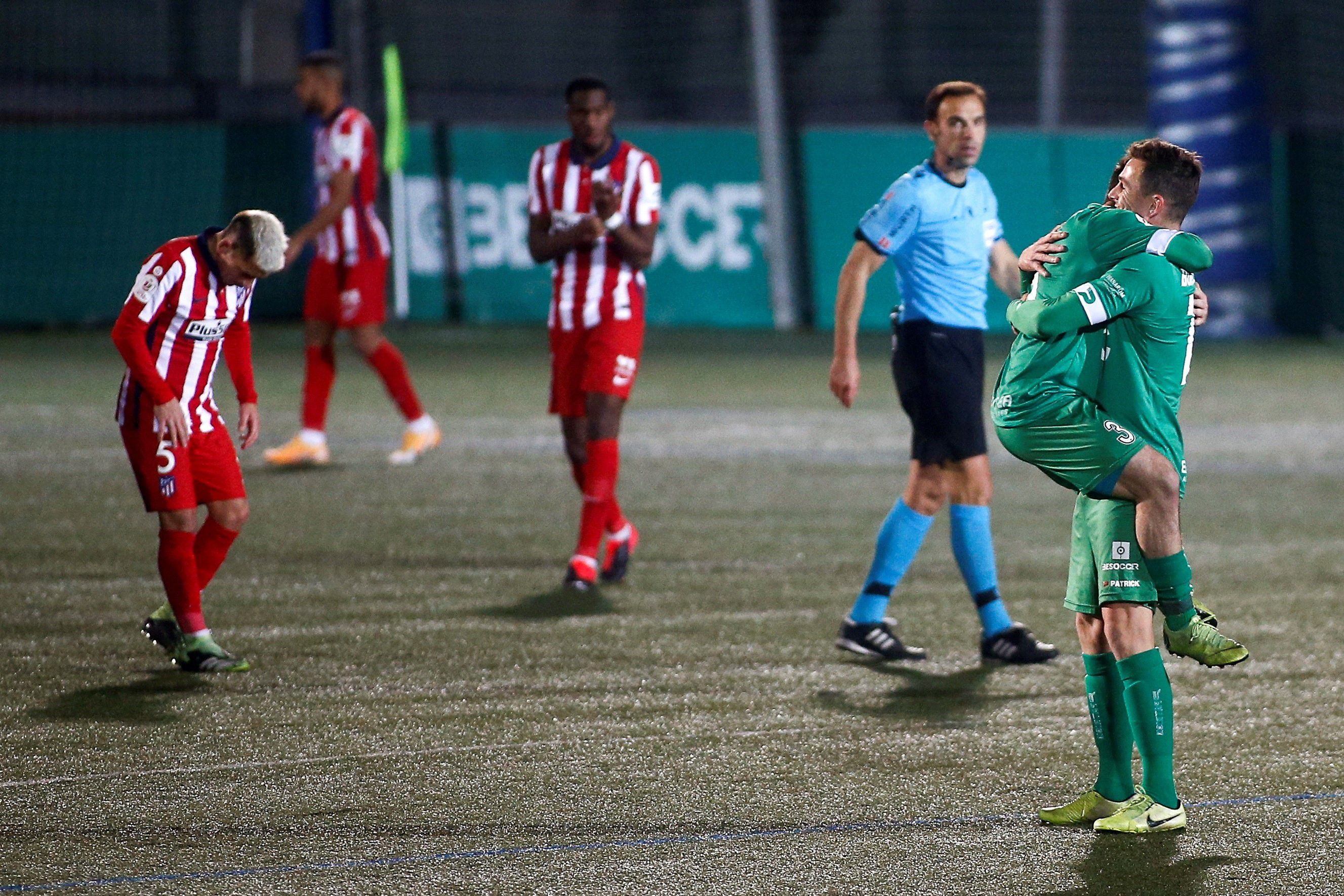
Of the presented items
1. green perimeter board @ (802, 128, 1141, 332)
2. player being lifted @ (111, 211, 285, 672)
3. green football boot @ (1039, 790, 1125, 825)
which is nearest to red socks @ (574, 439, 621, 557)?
player being lifted @ (111, 211, 285, 672)

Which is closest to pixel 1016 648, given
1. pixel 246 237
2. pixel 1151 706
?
pixel 1151 706

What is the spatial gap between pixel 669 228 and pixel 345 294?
9337mm

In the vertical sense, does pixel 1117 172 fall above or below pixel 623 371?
above

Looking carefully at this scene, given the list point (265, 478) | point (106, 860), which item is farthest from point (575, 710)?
point (265, 478)

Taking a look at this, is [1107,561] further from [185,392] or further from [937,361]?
[185,392]

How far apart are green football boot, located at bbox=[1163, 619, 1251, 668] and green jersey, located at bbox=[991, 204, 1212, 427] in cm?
57

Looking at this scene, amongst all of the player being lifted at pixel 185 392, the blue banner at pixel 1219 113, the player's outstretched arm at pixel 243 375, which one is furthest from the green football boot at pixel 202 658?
the blue banner at pixel 1219 113

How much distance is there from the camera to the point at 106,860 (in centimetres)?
403

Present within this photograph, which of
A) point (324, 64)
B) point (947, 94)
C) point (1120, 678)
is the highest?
point (324, 64)

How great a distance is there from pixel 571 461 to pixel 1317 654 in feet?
9.93

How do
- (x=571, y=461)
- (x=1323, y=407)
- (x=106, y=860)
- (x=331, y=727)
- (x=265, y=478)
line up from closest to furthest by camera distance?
1. (x=106, y=860)
2. (x=331, y=727)
3. (x=571, y=461)
4. (x=265, y=478)
5. (x=1323, y=407)

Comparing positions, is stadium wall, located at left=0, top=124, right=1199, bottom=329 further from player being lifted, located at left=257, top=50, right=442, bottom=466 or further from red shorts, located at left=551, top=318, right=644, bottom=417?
red shorts, located at left=551, top=318, right=644, bottom=417

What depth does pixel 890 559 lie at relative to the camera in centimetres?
627

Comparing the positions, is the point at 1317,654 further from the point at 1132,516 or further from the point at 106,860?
the point at 106,860
